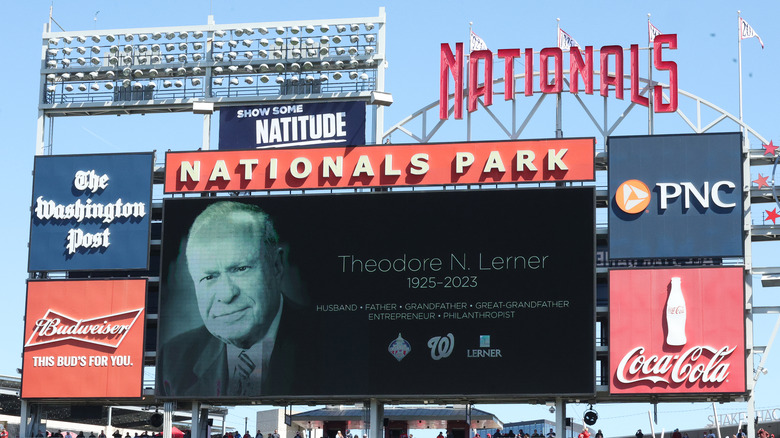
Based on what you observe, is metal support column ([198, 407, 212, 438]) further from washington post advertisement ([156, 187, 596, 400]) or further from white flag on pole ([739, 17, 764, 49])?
white flag on pole ([739, 17, 764, 49])

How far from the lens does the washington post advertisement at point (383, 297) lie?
45.5 m

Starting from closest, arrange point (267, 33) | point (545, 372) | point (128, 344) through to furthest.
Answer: point (545, 372), point (128, 344), point (267, 33)

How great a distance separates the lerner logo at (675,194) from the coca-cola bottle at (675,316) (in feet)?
8.86

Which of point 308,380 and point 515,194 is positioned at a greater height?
point 515,194

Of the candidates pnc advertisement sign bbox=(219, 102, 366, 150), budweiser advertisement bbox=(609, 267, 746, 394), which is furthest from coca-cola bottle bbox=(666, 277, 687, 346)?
pnc advertisement sign bbox=(219, 102, 366, 150)

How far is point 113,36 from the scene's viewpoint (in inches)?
2089

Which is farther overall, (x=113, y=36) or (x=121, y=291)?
(x=113, y=36)

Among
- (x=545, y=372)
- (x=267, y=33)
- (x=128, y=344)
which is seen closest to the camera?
(x=545, y=372)

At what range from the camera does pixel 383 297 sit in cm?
4644

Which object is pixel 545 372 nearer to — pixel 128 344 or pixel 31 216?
pixel 128 344

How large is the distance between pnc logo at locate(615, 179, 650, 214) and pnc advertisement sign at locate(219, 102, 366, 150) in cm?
925

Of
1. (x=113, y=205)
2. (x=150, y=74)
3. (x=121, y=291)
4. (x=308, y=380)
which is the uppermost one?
(x=150, y=74)

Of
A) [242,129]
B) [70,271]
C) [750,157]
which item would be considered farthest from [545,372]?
[70,271]

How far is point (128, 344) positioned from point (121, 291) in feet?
6.28
